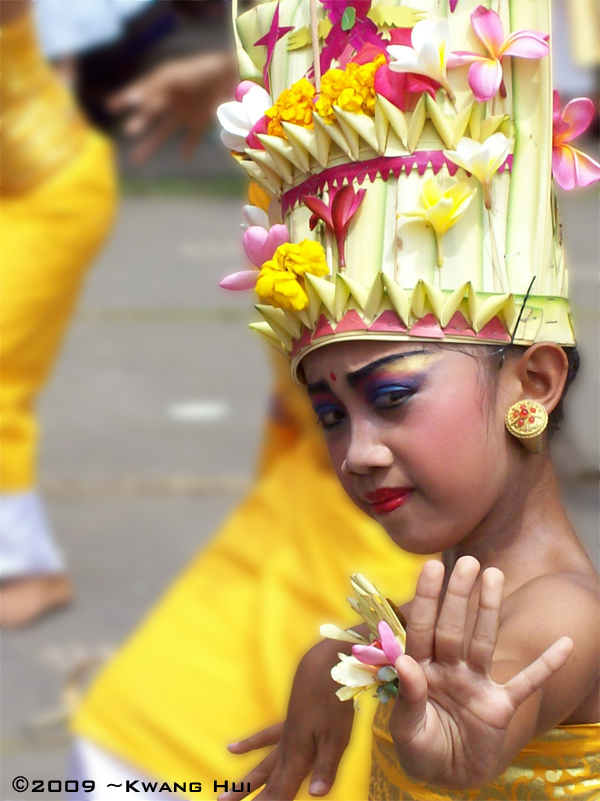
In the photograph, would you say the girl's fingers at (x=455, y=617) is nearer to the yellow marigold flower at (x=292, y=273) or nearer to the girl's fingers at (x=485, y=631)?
the girl's fingers at (x=485, y=631)

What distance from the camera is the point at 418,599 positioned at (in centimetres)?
121

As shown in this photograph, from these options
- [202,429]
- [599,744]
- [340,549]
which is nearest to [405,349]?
[599,744]

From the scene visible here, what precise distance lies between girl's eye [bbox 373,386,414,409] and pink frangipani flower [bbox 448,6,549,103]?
1.08 ft

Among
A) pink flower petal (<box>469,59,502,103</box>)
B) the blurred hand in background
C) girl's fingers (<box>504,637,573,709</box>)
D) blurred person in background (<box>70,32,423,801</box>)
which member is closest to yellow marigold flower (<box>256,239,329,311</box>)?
pink flower petal (<box>469,59,502,103</box>)

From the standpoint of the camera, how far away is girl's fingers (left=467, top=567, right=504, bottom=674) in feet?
3.88

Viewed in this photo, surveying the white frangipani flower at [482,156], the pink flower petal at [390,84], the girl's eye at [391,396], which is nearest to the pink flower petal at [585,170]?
the white frangipani flower at [482,156]

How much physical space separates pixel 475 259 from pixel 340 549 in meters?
1.49

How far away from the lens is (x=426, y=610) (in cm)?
121

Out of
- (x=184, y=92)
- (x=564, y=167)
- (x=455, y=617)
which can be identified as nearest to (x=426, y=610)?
(x=455, y=617)

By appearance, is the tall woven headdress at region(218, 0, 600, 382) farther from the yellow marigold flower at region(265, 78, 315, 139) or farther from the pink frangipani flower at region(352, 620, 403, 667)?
the pink frangipani flower at region(352, 620, 403, 667)

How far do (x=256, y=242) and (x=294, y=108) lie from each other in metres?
0.16

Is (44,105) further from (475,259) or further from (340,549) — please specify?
(475,259)

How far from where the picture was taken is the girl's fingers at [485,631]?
46.6 inches

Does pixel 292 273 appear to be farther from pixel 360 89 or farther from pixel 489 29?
pixel 489 29
